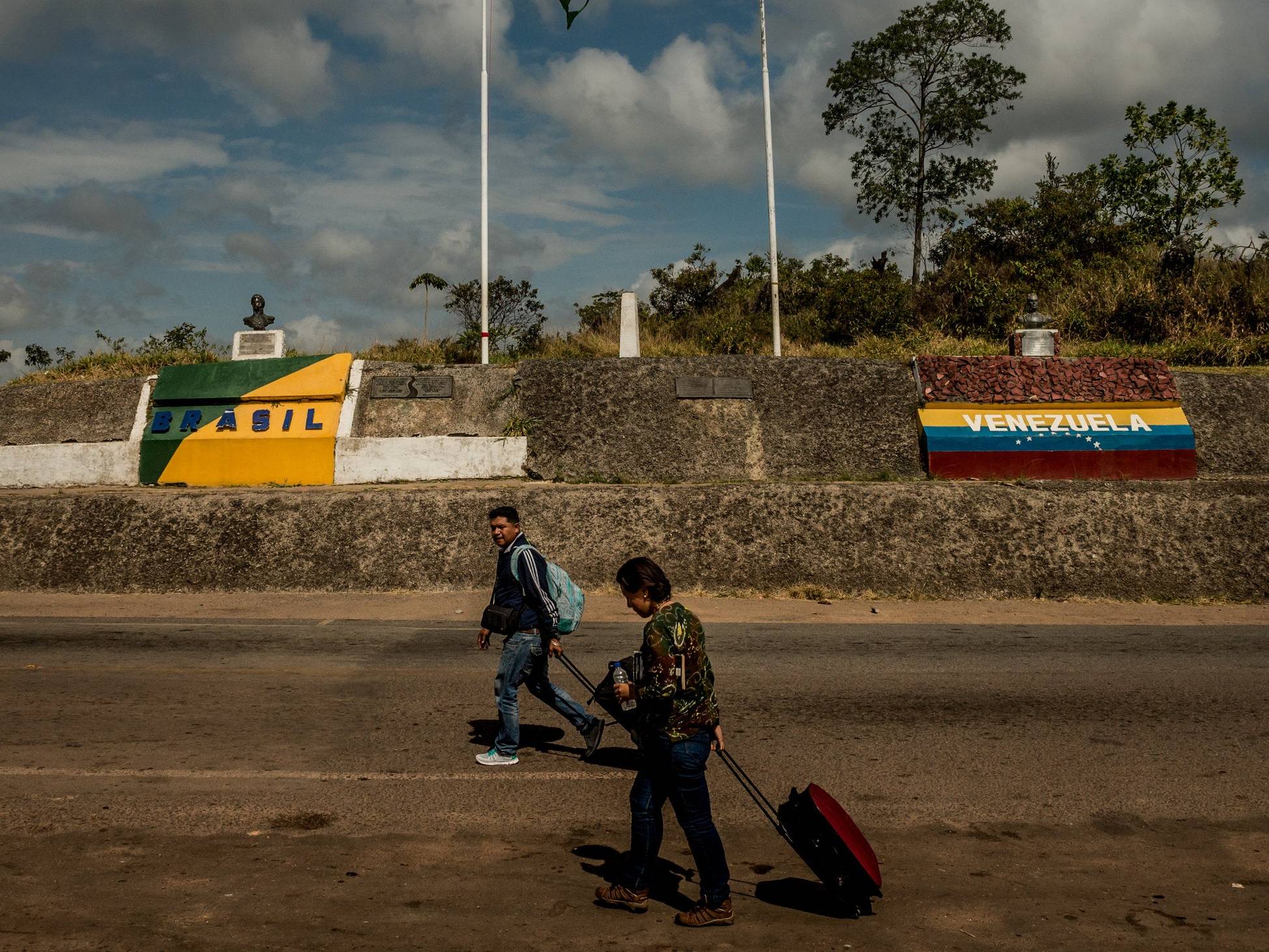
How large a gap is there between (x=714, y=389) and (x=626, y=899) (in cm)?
Answer: 1274

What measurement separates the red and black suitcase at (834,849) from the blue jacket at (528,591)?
2345 millimetres

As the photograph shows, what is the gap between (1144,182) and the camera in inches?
998

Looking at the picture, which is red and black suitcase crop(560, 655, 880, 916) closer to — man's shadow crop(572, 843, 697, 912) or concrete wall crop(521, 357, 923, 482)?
man's shadow crop(572, 843, 697, 912)

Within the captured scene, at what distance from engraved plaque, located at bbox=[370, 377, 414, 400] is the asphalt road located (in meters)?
7.68

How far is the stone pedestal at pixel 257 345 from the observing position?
17781 millimetres

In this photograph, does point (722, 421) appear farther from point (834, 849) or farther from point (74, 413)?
point (834, 849)

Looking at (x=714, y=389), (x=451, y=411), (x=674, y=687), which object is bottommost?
(x=674, y=687)

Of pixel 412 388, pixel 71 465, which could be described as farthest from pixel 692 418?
pixel 71 465

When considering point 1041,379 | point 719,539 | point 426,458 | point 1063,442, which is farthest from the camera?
point 426,458

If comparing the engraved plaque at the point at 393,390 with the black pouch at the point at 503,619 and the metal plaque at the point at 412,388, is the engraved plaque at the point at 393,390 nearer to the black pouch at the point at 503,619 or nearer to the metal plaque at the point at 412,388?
the metal plaque at the point at 412,388

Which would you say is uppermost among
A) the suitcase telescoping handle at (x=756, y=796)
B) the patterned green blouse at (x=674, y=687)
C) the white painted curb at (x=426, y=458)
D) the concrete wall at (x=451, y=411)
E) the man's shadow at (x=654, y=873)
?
the concrete wall at (x=451, y=411)

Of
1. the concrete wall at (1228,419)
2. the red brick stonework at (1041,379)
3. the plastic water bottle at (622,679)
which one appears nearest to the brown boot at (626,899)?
the plastic water bottle at (622,679)

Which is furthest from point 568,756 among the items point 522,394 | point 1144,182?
point 1144,182

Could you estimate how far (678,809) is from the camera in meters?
4.48
